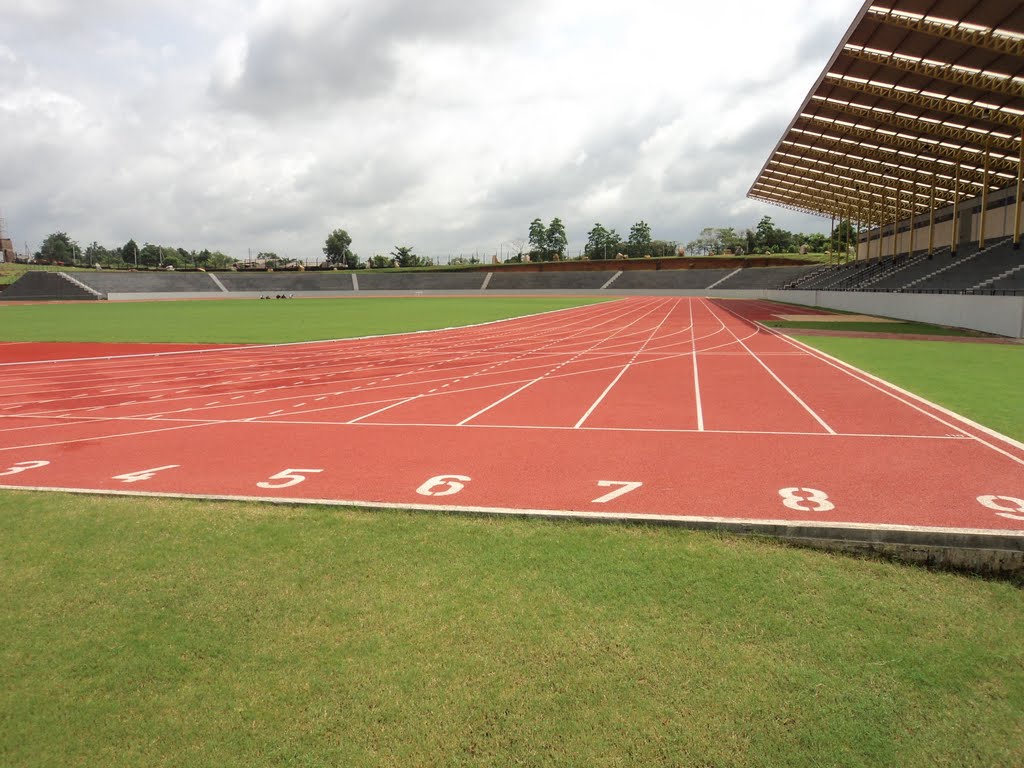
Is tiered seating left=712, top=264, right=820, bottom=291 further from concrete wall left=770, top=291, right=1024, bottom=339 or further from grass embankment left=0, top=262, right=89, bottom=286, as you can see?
grass embankment left=0, top=262, right=89, bottom=286

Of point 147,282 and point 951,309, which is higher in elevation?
point 147,282

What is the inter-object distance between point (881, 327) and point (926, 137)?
14.1 metres

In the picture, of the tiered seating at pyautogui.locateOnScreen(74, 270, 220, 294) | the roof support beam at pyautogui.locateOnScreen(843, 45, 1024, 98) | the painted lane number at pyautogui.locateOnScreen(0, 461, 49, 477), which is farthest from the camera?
the tiered seating at pyautogui.locateOnScreen(74, 270, 220, 294)

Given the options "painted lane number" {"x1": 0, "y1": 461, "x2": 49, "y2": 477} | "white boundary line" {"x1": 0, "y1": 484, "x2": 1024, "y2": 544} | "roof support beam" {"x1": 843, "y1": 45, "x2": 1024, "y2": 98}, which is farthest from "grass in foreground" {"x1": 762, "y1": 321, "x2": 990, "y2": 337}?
"painted lane number" {"x1": 0, "y1": 461, "x2": 49, "y2": 477}

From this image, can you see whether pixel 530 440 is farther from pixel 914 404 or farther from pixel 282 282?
pixel 282 282

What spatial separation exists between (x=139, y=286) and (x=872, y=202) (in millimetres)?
87181

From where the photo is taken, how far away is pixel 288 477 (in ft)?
23.2

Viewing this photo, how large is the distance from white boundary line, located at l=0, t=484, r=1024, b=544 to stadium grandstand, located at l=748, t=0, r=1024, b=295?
23.2 m

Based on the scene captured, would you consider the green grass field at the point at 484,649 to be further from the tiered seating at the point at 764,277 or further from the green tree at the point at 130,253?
the green tree at the point at 130,253

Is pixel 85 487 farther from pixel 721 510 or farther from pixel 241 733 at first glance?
pixel 721 510

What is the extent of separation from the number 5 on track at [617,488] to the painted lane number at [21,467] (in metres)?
7.06

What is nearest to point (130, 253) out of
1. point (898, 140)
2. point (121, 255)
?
point (121, 255)

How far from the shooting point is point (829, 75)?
28.0 metres

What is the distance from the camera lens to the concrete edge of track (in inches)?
193
